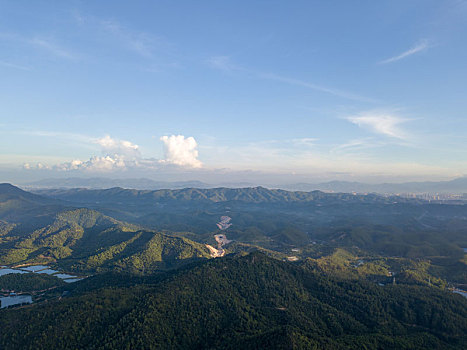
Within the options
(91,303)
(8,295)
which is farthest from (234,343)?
(8,295)

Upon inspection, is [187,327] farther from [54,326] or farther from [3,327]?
[3,327]

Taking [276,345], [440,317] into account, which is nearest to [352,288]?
[440,317]

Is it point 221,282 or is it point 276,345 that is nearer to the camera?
point 276,345

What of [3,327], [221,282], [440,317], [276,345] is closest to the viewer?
[276,345]

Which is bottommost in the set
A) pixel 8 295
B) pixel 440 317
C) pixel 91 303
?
pixel 8 295

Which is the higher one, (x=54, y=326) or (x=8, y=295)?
(x=54, y=326)

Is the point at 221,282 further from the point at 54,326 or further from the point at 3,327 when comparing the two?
the point at 3,327

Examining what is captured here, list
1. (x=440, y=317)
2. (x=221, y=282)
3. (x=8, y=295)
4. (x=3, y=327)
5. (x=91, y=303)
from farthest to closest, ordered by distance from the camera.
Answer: (x=8, y=295), (x=221, y=282), (x=440, y=317), (x=91, y=303), (x=3, y=327)
